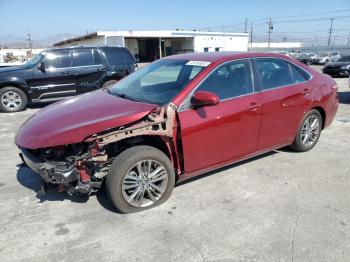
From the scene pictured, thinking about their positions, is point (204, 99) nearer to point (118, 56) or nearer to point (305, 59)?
point (118, 56)

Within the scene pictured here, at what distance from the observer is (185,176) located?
375 cm

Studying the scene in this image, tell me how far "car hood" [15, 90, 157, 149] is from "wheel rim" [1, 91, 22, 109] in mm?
5890

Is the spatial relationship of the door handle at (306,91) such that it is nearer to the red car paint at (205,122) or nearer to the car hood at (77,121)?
the red car paint at (205,122)

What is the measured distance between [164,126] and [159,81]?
1207mm

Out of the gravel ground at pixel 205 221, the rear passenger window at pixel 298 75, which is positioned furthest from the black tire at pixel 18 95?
the rear passenger window at pixel 298 75

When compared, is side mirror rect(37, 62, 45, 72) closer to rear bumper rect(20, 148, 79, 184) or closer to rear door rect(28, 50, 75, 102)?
rear door rect(28, 50, 75, 102)

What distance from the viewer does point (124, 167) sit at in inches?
128

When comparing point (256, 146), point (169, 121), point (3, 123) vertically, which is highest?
point (169, 121)

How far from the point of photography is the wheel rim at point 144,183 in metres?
3.40

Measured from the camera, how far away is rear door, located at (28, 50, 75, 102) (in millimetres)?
9039

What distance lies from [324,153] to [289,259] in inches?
116

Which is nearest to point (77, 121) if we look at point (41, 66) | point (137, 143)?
point (137, 143)

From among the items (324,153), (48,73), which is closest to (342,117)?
(324,153)

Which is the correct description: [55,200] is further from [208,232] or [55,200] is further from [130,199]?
[208,232]
